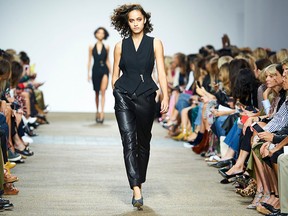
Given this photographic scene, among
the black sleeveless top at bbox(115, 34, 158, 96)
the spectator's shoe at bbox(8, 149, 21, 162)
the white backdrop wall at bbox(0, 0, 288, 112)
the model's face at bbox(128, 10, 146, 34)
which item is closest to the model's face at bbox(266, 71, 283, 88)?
the black sleeveless top at bbox(115, 34, 158, 96)

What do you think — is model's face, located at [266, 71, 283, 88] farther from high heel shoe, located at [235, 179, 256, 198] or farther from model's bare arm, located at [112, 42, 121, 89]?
model's bare arm, located at [112, 42, 121, 89]

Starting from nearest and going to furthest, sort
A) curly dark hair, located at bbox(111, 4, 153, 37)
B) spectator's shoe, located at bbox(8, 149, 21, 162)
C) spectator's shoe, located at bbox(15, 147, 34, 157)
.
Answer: curly dark hair, located at bbox(111, 4, 153, 37) < spectator's shoe, located at bbox(8, 149, 21, 162) < spectator's shoe, located at bbox(15, 147, 34, 157)

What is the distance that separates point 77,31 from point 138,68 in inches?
361

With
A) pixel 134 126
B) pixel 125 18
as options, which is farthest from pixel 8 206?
pixel 125 18

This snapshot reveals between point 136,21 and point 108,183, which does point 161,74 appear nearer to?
point 136,21

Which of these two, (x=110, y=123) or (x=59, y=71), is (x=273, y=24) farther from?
(x=59, y=71)

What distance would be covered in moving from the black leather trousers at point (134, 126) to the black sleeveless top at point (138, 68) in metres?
0.04

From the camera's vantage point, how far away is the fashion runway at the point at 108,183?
538 centimetres

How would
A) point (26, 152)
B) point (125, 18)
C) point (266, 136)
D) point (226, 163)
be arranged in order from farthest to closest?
point (26, 152)
point (226, 163)
point (125, 18)
point (266, 136)

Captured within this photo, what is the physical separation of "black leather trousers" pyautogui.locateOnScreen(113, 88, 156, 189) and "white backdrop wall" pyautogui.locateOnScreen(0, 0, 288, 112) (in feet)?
29.0

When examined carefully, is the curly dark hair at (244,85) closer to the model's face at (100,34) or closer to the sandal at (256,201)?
the sandal at (256,201)

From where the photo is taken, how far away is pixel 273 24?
11.2m

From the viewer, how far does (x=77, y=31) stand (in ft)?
47.7

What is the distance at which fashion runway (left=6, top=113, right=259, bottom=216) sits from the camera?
538 centimetres
